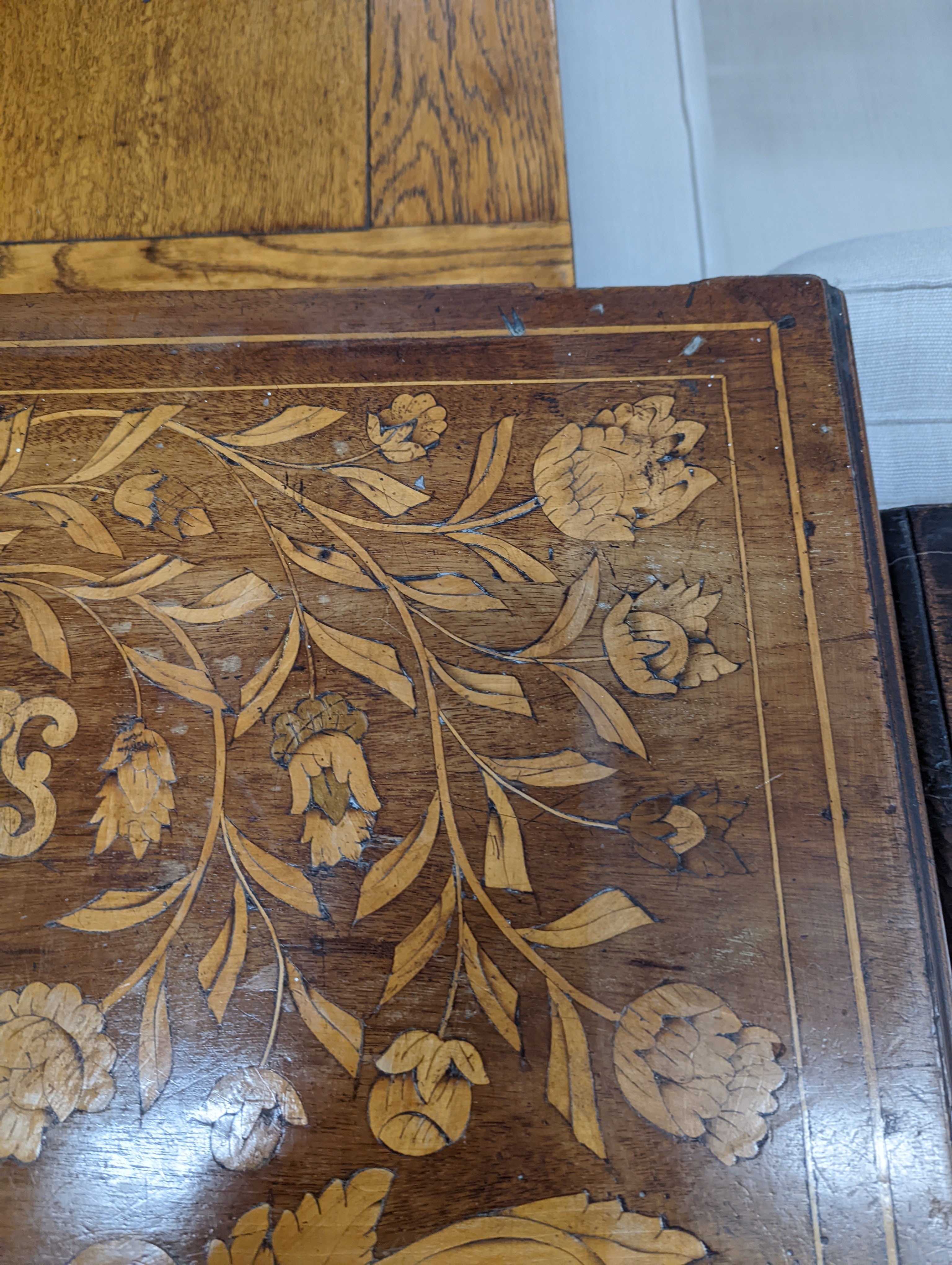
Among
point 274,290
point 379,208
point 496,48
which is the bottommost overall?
point 274,290

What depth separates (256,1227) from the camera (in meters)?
0.54

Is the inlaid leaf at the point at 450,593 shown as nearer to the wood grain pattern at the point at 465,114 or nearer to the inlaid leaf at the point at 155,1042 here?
the inlaid leaf at the point at 155,1042

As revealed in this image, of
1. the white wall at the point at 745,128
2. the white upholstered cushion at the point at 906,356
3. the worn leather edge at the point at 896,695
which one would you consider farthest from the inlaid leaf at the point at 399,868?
the white wall at the point at 745,128

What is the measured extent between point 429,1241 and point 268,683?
1.30 feet

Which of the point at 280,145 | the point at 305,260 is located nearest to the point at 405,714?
the point at 305,260

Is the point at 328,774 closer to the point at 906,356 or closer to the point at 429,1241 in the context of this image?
the point at 429,1241

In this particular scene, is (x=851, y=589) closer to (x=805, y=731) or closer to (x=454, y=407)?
(x=805, y=731)

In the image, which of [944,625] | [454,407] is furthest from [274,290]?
[944,625]

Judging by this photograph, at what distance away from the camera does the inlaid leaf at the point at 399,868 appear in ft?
1.95

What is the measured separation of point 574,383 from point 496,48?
528 mm

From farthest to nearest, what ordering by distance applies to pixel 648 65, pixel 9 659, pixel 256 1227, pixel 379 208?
1. pixel 648 65
2. pixel 379 208
3. pixel 9 659
4. pixel 256 1227

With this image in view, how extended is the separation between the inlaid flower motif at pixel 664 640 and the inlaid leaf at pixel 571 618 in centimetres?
2

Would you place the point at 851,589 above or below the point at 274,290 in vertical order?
below

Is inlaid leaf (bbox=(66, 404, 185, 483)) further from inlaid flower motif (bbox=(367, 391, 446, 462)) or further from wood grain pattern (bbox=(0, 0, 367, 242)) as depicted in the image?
wood grain pattern (bbox=(0, 0, 367, 242))
